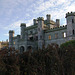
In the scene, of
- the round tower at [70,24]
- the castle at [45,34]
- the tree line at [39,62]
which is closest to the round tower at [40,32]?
the castle at [45,34]

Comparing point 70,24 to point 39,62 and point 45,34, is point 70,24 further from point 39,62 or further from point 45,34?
point 39,62

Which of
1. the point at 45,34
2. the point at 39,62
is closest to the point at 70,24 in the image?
the point at 45,34

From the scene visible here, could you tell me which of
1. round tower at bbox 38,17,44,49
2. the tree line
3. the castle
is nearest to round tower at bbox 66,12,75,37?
the castle

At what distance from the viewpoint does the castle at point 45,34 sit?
3078cm

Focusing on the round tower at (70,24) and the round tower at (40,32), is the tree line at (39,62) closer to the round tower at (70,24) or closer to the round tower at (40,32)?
the round tower at (70,24)

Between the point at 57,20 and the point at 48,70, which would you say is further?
the point at 57,20

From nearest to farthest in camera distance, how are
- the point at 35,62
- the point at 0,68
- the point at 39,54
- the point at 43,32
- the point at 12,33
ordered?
the point at 0,68 < the point at 35,62 < the point at 39,54 < the point at 43,32 < the point at 12,33

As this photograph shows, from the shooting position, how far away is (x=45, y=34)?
38312mm

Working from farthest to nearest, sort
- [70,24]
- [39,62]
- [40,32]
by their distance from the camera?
[40,32] → [70,24] → [39,62]

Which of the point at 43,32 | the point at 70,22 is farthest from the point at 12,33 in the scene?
the point at 70,22

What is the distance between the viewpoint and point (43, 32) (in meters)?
38.4

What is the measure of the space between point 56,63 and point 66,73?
4.85 feet

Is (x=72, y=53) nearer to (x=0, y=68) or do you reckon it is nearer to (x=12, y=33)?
(x=0, y=68)

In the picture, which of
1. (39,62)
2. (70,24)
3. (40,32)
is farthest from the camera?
(40,32)
